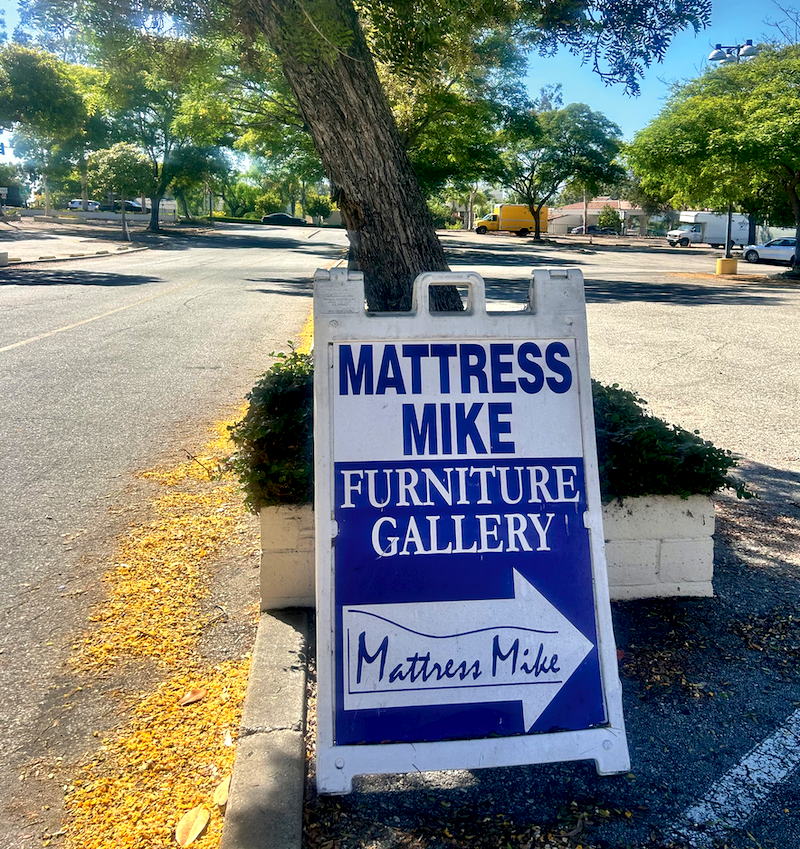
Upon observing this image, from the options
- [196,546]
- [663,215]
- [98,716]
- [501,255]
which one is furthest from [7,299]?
[663,215]

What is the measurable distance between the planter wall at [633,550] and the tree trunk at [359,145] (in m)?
1.38

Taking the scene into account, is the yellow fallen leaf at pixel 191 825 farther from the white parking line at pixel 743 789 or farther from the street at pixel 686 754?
the white parking line at pixel 743 789

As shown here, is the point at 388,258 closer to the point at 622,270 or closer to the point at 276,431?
the point at 276,431

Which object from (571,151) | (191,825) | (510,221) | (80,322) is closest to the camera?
(191,825)

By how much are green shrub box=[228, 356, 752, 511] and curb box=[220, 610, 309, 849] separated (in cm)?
60

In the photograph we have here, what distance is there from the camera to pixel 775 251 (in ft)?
129

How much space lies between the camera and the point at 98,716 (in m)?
2.94

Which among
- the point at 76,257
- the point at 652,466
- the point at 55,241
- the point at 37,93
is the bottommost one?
the point at 652,466

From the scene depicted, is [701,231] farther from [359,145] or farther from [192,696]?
[192,696]

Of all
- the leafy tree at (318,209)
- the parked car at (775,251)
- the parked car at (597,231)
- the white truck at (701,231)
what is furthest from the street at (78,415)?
the leafy tree at (318,209)

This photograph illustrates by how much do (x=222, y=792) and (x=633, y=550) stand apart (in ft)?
6.60

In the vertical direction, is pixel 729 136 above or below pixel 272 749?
above

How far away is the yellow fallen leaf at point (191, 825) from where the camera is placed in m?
2.32

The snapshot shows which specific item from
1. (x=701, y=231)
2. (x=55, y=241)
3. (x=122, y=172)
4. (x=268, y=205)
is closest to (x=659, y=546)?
(x=55, y=241)
